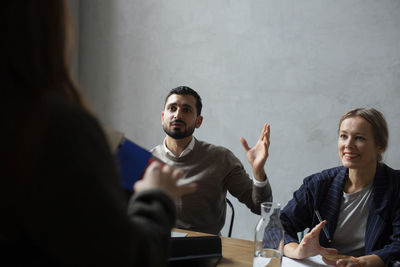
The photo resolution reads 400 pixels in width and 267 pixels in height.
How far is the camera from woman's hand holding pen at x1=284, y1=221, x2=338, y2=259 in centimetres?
144

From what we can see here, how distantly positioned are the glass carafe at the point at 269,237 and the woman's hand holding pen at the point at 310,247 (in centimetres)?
13

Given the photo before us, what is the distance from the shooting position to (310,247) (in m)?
1.46

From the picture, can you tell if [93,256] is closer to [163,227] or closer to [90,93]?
[163,227]

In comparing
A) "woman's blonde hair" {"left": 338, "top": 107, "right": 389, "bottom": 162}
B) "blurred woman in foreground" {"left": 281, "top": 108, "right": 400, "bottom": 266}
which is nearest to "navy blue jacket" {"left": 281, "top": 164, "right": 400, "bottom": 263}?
"blurred woman in foreground" {"left": 281, "top": 108, "right": 400, "bottom": 266}

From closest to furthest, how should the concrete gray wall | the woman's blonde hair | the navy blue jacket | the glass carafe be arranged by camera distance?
1. the glass carafe
2. the navy blue jacket
3. the woman's blonde hair
4. the concrete gray wall

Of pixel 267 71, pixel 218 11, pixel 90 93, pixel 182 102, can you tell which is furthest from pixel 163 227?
pixel 90 93

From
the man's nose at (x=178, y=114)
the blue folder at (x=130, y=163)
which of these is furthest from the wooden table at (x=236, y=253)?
the man's nose at (x=178, y=114)

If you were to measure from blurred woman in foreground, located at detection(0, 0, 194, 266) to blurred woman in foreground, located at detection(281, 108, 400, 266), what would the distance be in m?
1.23

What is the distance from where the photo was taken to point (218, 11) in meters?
3.10

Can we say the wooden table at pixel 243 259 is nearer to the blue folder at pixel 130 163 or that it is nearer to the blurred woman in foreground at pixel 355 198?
the blurred woman in foreground at pixel 355 198

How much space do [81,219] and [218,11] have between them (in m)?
2.79

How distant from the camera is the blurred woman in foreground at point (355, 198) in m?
1.73

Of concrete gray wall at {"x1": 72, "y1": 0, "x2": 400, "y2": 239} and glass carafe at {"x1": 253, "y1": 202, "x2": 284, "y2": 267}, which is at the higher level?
concrete gray wall at {"x1": 72, "y1": 0, "x2": 400, "y2": 239}

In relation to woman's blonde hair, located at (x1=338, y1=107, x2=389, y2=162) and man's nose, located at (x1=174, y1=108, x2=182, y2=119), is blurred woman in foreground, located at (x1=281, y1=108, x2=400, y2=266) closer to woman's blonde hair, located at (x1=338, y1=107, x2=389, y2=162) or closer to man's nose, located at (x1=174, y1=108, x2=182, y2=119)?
woman's blonde hair, located at (x1=338, y1=107, x2=389, y2=162)
